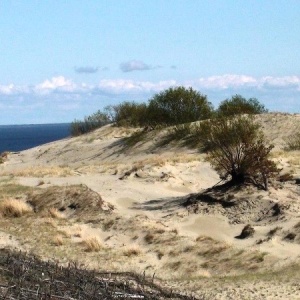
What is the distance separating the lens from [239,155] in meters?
24.9

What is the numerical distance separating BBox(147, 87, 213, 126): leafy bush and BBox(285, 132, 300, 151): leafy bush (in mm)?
12695

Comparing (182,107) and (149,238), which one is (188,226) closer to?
(149,238)

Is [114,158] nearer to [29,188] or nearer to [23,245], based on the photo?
[29,188]

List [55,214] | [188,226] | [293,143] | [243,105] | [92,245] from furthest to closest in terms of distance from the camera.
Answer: [243,105], [293,143], [55,214], [188,226], [92,245]

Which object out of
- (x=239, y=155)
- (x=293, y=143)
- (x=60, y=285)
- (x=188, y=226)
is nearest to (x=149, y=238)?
(x=188, y=226)

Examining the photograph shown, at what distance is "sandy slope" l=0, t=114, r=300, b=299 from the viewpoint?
1572 centimetres

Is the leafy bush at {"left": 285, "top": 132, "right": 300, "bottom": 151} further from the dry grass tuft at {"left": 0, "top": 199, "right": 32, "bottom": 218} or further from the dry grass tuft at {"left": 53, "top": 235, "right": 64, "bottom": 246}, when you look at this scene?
the dry grass tuft at {"left": 53, "top": 235, "right": 64, "bottom": 246}

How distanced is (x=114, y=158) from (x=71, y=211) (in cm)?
2364

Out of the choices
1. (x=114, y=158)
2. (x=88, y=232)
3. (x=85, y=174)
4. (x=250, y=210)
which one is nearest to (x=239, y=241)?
(x=250, y=210)

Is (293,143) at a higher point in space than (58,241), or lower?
higher

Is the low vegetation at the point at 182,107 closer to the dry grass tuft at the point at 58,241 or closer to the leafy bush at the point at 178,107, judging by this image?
the leafy bush at the point at 178,107

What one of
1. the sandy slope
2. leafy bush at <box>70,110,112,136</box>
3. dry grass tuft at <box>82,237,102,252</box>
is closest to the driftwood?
the sandy slope

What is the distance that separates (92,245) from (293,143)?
24797 mm

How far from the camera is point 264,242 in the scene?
17953 mm
